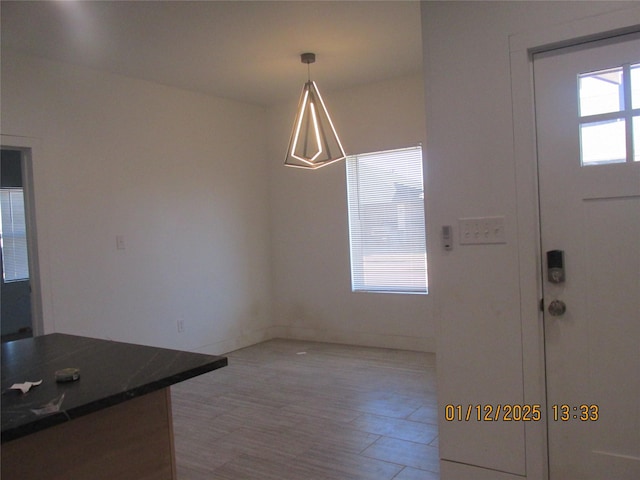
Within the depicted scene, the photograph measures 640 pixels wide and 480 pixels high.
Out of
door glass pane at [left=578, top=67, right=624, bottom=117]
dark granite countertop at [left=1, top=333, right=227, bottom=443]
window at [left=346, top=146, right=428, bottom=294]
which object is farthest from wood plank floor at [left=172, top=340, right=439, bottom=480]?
door glass pane at [left=578, top=67, right=624, bottom=117]

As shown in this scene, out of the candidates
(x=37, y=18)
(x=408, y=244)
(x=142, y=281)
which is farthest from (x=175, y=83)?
(x=408, y=244)

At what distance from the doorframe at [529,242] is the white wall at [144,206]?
11.3 ft

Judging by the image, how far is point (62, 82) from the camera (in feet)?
13.1

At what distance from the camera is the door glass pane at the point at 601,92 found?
198cm

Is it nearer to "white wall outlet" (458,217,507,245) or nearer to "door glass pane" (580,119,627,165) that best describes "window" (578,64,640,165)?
"door glass pane" (580,119,627,165)

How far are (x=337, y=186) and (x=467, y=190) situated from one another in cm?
318

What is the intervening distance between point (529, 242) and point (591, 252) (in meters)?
0.24

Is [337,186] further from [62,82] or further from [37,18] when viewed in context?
[37,18]

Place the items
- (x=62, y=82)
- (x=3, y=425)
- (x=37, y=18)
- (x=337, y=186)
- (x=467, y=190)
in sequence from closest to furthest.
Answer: (x=3, y=425), (x=467, y=190), (x=37, y=18), (x=62, y=82), (x=337, y=186)

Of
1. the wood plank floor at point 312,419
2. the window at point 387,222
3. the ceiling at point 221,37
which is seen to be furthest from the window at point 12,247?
the window at point 387,222

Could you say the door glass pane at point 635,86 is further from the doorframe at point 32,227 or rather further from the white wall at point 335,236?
the doorframe at point 32,227

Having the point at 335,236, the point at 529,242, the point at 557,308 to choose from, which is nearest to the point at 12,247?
the point at 335,236

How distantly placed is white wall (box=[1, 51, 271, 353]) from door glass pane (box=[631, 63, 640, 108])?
153 inches

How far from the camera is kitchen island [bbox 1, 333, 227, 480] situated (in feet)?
3.81
